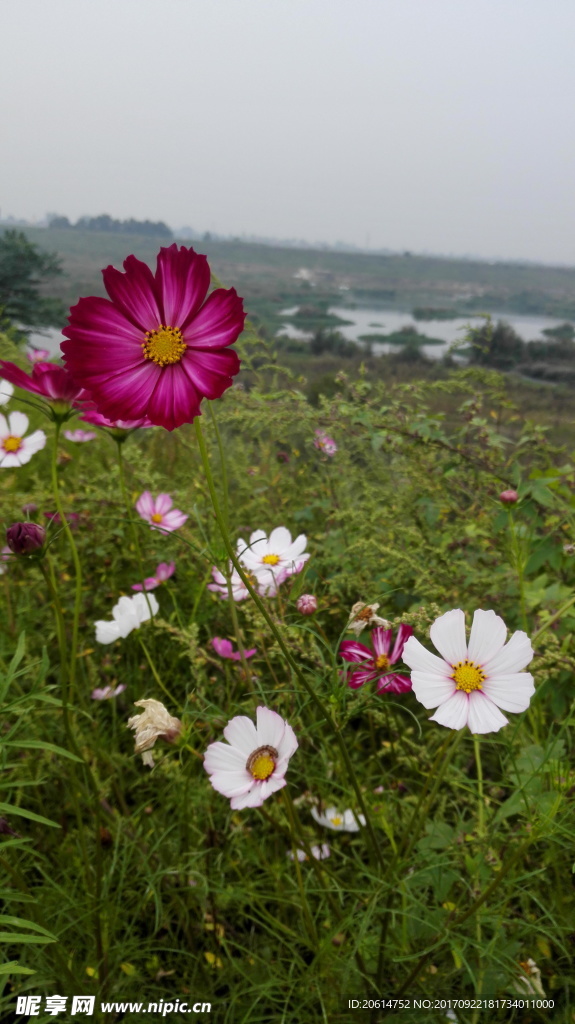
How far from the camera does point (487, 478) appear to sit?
126 centimetres

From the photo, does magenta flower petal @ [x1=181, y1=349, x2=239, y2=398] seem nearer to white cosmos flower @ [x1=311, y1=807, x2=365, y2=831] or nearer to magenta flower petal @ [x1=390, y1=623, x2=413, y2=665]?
magenta flower petal @ [x1=390, y1=623, x2=413, y2=665]

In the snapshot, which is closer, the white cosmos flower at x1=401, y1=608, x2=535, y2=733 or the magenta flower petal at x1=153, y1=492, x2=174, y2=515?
the white cosmos flower at x1=401, y1=608, x2=535, y2=733

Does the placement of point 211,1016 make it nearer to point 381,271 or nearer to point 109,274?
point 109,274

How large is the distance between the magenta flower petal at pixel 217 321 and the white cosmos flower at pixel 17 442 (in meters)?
0.48

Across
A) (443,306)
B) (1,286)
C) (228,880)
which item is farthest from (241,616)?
(443,306)

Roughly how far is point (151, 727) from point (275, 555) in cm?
29

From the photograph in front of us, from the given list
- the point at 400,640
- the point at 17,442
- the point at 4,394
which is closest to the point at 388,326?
the point at 17,442

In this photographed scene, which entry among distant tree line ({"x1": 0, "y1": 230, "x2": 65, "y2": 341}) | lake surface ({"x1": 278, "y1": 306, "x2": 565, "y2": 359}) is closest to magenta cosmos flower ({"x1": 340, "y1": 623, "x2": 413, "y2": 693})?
lake surface ({"x1": 278, "y1": 306, "x2": 565, "y2": 359})

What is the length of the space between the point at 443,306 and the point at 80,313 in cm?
531

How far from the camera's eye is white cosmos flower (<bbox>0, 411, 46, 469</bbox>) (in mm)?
912

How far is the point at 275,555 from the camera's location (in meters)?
0.77

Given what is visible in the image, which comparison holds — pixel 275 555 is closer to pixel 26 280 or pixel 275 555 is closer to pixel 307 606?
pixel 307 606

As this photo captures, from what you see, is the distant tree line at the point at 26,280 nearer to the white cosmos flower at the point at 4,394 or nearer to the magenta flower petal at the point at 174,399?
the white cosmos flower at the point at 4,394

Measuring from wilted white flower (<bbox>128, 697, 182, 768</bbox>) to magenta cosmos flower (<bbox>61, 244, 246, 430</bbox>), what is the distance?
0.87 ft
